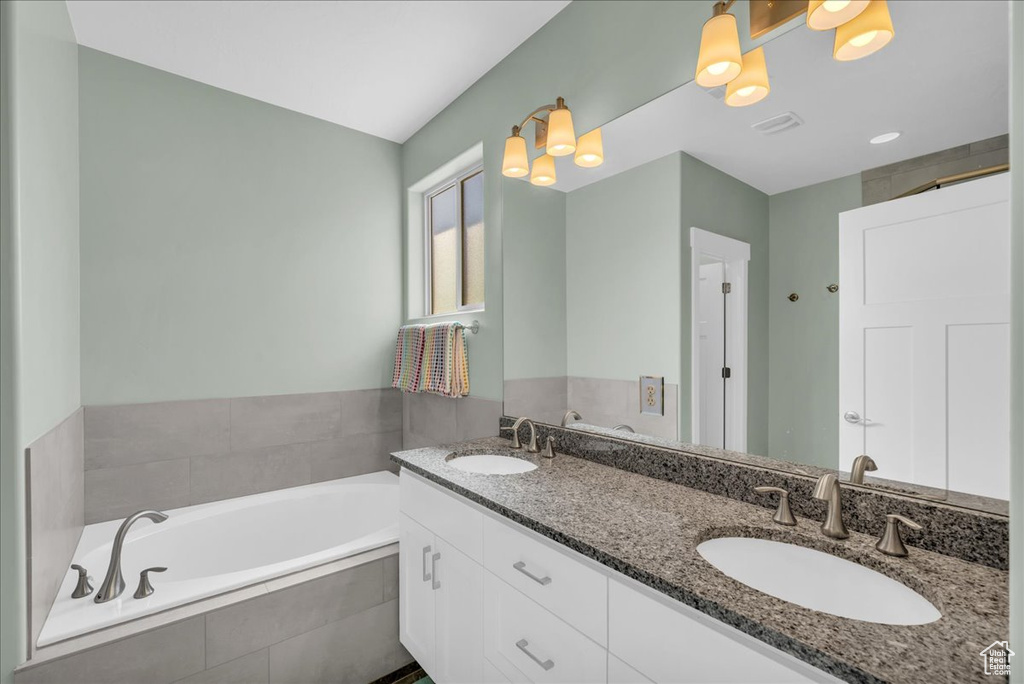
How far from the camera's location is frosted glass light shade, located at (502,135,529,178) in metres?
1.87

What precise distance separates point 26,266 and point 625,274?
5.71ft

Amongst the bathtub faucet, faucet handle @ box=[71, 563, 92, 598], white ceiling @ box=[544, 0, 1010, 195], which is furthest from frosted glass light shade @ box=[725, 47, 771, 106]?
faucet handle @ box=[71, 563, 92, 598]

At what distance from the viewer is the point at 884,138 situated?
952mm

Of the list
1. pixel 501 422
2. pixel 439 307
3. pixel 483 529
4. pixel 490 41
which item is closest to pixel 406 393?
A: pixel 439 307

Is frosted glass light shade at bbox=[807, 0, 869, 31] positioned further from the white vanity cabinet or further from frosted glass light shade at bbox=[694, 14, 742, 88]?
the white vanity cabinet

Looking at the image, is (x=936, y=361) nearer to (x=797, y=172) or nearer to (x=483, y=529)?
(x=797, y=172)

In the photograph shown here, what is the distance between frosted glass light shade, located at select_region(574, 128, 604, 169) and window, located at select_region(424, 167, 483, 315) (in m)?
0.78

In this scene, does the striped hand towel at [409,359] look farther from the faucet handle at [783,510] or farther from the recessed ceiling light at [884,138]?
the recessed ceiling light at [884,138]

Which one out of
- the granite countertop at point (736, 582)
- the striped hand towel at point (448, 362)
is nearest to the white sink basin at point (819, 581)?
the granite countertop at point (736, 582)

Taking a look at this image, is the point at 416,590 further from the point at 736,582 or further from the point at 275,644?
the point at 736,582

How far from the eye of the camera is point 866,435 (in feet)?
3.24

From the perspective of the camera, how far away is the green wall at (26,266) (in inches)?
44.6

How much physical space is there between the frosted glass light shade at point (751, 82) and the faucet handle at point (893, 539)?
104 centimetres

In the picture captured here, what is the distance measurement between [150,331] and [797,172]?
2647 mm
